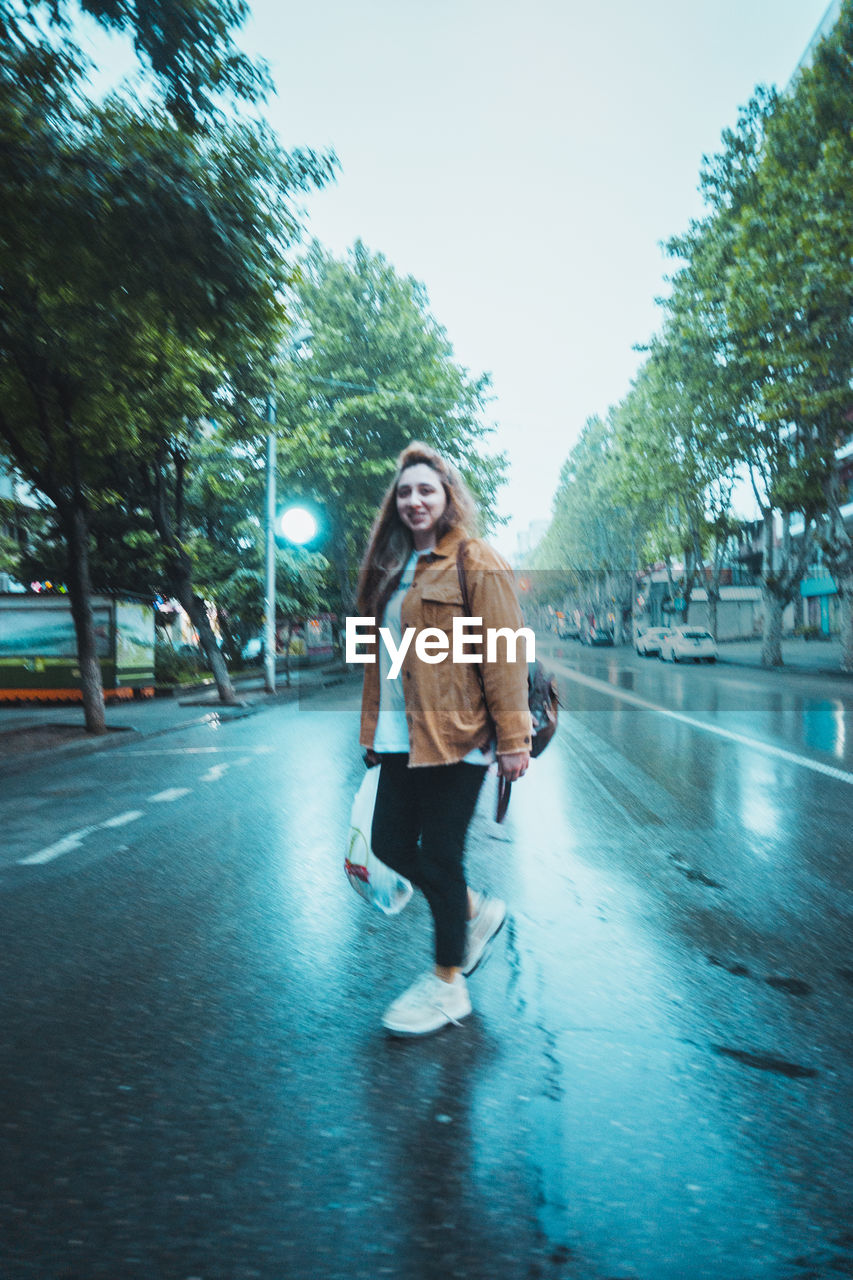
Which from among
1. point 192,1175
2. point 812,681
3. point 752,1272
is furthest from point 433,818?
point 812,681

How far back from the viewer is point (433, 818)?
10.9 ft

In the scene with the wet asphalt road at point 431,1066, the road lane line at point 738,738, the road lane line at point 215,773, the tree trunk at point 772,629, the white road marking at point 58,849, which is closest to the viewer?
the wet asphalt road at point 431,1066

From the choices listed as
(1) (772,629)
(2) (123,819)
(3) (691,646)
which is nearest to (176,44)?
(2) (123,819)

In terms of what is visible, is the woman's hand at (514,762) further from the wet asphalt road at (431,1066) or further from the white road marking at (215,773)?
the white road marking at (215,773)

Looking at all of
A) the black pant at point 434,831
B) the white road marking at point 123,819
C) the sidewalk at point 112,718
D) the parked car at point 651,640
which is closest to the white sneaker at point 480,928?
the black pant at point 434,831

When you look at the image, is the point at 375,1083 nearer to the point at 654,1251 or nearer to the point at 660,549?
the point at 654,1251

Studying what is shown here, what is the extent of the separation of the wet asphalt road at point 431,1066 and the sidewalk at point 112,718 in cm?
650

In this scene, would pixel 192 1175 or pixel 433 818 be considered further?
pixel 433 818

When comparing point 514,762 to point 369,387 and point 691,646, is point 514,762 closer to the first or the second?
point 369,387

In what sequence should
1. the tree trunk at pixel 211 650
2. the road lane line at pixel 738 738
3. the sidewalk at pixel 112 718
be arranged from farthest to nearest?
1. the tree trunk at pixel 211 650
2. the sidewalk at pixel 112 718
3. the road lane line at pixel 738 738

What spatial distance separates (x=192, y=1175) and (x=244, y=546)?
2774 cm

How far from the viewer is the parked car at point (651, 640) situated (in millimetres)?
46062

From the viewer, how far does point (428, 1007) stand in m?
3.40

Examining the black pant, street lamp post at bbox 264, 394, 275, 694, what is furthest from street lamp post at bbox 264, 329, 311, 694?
the black pant
